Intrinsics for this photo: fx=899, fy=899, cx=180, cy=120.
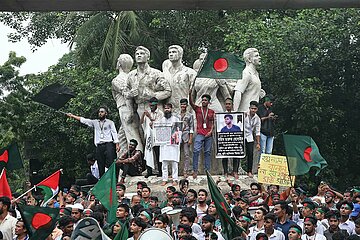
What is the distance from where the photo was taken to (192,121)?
16500mm

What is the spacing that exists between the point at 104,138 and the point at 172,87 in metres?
1.78

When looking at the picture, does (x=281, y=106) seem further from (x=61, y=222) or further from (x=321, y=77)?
(x=61, y=222)

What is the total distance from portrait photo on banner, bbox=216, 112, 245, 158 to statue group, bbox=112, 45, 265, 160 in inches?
39.7

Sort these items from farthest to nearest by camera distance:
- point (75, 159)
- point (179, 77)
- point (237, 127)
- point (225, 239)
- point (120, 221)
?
point (75, 159) < point (179, 77) < point (237, 127) < point (120, 221) < point (225, 239)

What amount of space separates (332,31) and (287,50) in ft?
4.42

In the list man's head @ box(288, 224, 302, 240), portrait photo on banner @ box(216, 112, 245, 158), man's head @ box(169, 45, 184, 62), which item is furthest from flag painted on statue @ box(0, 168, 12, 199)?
man's head @ box(169, 45, 184, 62)

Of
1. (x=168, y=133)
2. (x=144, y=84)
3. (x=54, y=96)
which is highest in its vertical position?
(x=144, y=84)

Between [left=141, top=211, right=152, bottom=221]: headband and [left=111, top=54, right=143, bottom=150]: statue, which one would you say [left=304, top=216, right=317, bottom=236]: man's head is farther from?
[left=111, top=54, right=143, bottom=150]: statue

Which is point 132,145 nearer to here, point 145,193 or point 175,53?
point 175,53

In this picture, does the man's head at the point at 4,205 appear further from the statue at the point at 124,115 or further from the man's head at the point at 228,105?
the statue at the point at 124,115

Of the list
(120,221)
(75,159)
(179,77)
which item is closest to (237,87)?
(179,77)

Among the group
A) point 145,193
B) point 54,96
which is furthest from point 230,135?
point 54,96

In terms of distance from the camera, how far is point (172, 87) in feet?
57.6

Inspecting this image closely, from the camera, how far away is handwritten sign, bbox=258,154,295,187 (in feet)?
45.8
